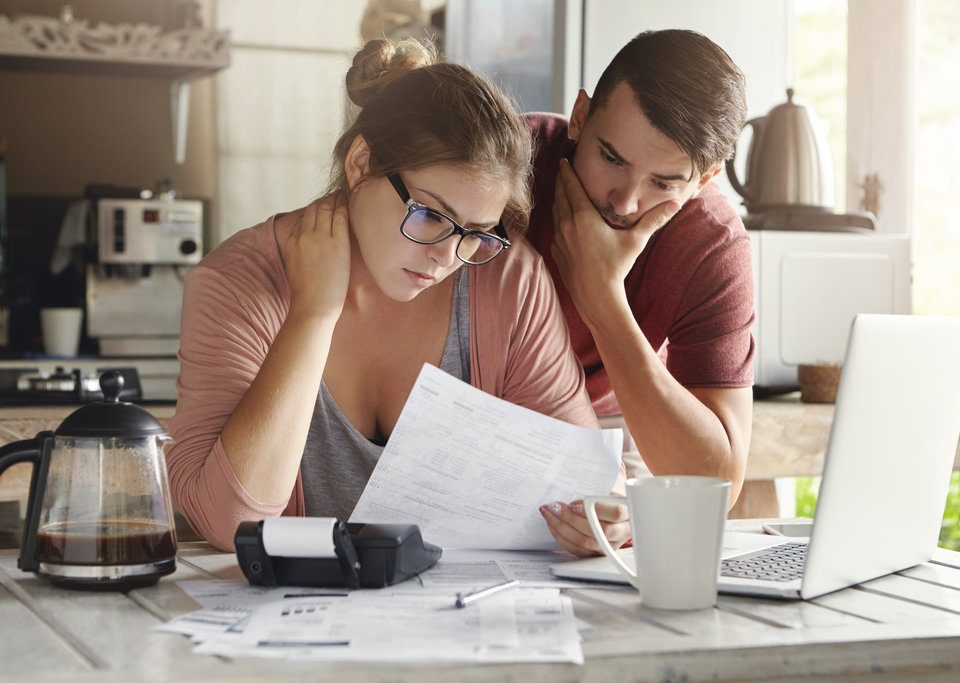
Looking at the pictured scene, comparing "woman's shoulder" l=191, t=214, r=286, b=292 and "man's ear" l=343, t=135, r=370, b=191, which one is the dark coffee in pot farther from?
"man's ear" l=343, t=135, r=370, b=191

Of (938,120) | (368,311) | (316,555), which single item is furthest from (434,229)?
(938,120)

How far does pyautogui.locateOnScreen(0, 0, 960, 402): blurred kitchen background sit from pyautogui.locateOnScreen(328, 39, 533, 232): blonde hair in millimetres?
133

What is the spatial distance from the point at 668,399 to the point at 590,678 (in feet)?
2.48

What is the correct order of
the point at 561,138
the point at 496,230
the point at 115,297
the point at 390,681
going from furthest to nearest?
the point at 115,297
the point at 561,138
the point at 496,230
the point at 390,681

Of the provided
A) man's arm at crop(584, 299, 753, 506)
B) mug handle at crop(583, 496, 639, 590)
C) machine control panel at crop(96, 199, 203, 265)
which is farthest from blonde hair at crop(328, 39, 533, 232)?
machine control panel at crop(96, 199, 203, 265)

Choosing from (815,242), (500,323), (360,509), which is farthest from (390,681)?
(815,242)

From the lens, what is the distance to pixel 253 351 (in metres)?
1.35

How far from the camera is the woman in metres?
1.26

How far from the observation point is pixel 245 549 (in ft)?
3.28

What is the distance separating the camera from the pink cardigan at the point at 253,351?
125cm

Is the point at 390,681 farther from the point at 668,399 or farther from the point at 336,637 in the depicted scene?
the point at 668,399

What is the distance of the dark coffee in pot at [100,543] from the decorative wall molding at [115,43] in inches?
123

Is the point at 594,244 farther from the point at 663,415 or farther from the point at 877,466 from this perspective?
the point at 877,466

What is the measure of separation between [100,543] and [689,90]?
0.89 metres
